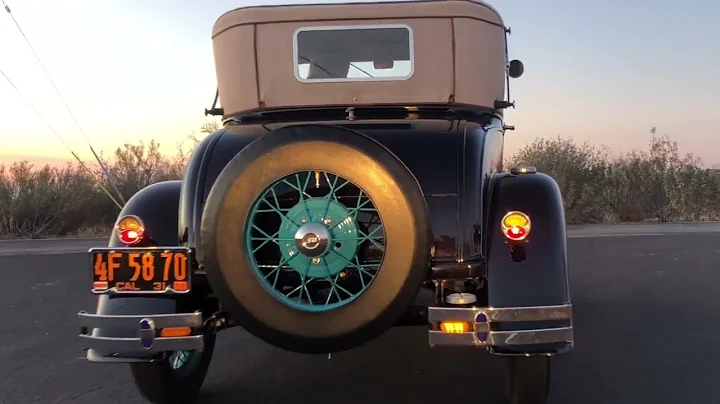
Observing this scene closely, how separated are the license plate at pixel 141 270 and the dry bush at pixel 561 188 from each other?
1235cm

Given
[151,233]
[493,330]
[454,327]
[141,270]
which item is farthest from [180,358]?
[493,330]

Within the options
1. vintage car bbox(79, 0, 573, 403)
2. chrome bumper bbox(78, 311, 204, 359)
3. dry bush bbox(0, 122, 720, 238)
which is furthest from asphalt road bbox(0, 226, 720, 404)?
dry bush bbox(0, 122, 720, 238)

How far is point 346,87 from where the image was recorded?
148 inches

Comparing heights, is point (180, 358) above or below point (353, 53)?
below

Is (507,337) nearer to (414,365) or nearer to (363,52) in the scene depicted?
(414,365)

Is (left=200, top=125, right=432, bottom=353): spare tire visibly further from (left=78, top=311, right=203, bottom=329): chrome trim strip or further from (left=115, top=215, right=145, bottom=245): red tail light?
(left=115, top=215, right=145, bottom=245): red tail light

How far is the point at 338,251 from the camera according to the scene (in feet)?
9.25

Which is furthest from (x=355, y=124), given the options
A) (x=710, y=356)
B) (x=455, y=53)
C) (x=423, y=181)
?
(x=710, y=356)

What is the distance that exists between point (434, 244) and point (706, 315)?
3.97 m

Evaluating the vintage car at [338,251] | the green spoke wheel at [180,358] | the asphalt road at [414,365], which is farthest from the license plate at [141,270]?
the asphalt road at [414,365]

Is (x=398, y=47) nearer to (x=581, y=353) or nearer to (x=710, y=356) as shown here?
(x=581, y=353)

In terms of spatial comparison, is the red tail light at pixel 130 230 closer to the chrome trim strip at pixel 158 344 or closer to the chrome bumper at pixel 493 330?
the chrome trim strip at pixel 158 344

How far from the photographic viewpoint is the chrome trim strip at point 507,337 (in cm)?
270

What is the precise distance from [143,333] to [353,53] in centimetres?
217
